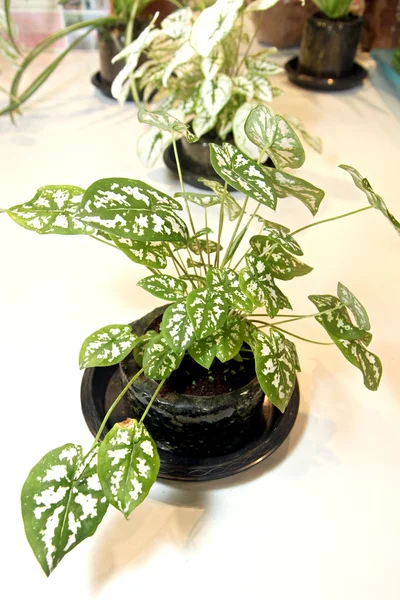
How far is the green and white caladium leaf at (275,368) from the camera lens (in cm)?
59

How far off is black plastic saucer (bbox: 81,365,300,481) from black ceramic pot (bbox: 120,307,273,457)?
14 mm

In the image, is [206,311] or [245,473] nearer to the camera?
[206,311]

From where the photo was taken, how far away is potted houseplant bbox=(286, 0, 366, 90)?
5.62ft

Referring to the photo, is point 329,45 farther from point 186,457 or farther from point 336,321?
point 186,457

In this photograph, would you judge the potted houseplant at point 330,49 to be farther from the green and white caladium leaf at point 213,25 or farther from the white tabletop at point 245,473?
the green and white caladium leaf at point 213,25

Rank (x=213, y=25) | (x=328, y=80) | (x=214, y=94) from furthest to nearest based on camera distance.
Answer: (x=328, y=80), (x=214, y=94), (x=213, y=25)

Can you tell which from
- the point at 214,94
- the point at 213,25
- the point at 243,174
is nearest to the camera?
the point at 243,174

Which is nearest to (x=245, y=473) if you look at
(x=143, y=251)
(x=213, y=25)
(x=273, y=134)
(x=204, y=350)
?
(x=204, y=350)

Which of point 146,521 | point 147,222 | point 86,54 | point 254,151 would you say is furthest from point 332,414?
point 86,54

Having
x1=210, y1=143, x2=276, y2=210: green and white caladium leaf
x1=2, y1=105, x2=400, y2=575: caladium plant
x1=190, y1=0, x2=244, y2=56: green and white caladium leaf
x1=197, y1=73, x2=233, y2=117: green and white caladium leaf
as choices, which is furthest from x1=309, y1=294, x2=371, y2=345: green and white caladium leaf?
x1=197, y1=73, x2=233, y2=117: green and white caladium leaf

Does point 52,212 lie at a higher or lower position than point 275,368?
higher

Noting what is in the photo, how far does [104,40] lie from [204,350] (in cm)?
138

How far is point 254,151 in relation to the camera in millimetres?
1316

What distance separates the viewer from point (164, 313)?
2.05 feet
